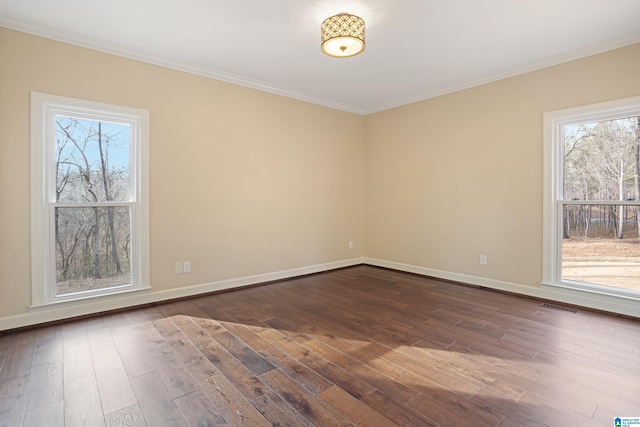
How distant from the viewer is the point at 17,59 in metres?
2.76

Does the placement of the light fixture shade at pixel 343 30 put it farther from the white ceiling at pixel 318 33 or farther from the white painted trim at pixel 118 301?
the white painted trim at pixel 118 301

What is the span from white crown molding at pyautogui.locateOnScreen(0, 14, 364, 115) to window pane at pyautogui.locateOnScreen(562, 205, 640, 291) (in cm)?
352

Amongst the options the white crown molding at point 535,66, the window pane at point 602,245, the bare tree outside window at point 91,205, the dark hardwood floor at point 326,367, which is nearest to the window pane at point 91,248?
the bare tree outside window at point 91,205

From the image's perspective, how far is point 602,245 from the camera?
131 inches

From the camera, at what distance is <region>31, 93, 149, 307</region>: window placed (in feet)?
9.48

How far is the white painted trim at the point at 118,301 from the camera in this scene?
2.83 metres

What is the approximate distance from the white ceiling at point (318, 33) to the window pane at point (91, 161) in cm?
78

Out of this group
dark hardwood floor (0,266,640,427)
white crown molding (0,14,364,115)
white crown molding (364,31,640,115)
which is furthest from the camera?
white crown molding (364,31,640,115)

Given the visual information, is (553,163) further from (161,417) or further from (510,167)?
(161,417)

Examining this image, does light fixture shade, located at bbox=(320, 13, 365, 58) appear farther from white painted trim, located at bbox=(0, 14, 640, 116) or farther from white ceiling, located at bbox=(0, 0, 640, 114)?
white painted trim, located at bbox=(0, 14, 640, 116)

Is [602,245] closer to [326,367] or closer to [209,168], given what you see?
[326,367]

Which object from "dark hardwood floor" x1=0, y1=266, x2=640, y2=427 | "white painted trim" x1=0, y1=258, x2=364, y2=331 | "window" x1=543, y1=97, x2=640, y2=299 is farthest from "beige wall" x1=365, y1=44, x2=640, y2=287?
"white painted trim" x1=0, y1=258, x2=364, y2=331

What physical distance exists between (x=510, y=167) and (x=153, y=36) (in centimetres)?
405

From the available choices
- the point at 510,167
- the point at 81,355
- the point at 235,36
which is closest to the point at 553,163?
the point at 510,167
